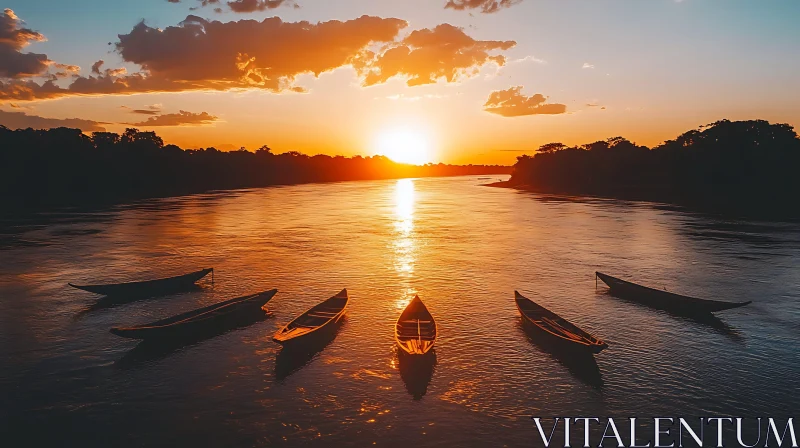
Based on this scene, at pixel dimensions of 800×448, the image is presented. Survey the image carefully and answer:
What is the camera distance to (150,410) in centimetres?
1811

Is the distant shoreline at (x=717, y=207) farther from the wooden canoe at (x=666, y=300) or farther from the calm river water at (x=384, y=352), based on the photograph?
the wooden canoe at (x=666, y=300)

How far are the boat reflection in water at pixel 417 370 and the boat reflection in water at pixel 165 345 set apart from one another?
33.9 ft

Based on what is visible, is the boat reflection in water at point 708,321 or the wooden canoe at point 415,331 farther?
the boat reflection in water at point 708,321

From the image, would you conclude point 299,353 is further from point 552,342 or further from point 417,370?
point 552,342

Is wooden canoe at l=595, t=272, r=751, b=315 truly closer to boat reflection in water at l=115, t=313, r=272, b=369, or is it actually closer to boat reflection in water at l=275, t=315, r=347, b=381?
boat reflection in water at l=275, t=315, r=347, b=381

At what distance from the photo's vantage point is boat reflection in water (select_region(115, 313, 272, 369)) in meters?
22.4

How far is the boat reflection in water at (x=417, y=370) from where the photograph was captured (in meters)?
19.7

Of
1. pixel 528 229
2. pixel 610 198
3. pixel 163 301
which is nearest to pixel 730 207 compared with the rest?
pixel 610 198

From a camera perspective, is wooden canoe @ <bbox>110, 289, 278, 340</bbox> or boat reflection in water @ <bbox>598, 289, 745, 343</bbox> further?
boat reflection in water @ <bbox>598, 289, 745, 343</bbox>

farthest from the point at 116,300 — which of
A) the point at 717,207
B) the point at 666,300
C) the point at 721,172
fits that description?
the point at 721,172

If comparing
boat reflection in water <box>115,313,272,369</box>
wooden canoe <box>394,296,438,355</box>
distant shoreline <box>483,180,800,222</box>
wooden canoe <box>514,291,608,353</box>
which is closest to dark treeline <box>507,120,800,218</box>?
distant shoreline <box>483,180,800,222</box>

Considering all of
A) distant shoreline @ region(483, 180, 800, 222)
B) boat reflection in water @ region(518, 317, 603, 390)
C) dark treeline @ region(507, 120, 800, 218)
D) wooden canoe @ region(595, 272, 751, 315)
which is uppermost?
dark treeline @ region(507, 120, 800, 218)

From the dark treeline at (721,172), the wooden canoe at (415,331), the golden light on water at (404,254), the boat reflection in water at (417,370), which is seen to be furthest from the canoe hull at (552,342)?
the dark treeline at (721,172)

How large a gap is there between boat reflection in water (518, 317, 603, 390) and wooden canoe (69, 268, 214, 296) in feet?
83.1
